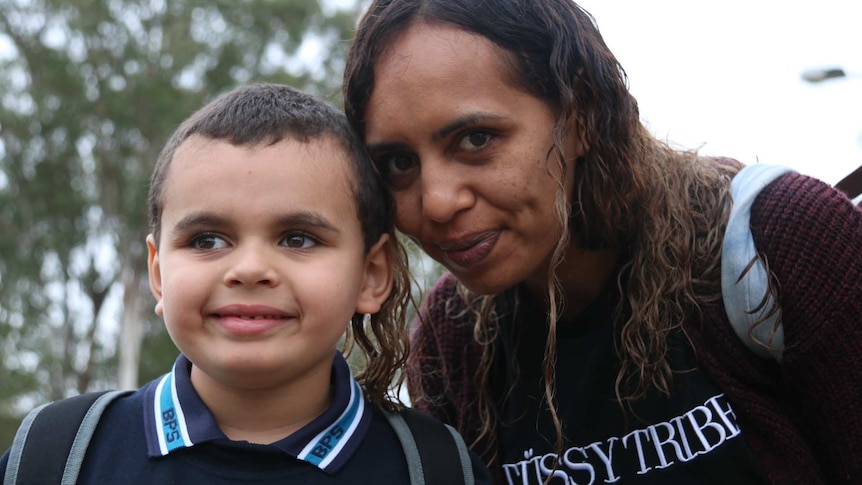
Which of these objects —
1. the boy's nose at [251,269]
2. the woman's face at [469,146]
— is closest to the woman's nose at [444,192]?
the woman's face at [469,146]

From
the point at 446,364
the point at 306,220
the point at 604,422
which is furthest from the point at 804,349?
the point at 306,220

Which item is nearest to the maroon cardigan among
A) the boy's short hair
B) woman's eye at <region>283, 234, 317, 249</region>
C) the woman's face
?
the woman's face

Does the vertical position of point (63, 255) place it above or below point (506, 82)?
above

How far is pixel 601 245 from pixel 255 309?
2.86 feet

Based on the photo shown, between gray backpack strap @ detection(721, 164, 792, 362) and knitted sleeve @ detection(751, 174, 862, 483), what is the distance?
0.03 meters

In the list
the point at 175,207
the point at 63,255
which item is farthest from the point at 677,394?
the point at 63,255

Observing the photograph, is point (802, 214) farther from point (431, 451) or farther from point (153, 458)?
point (153, 458)

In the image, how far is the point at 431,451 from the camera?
172 centimetres

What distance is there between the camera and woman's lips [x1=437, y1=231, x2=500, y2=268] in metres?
1.88

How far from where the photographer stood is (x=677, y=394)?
1.91m

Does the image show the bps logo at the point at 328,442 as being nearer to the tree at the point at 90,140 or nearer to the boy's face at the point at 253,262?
the boy's face at the point at 253,262

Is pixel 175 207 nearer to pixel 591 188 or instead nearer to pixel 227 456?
pixel 227 456

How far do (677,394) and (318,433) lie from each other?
791 millimetres

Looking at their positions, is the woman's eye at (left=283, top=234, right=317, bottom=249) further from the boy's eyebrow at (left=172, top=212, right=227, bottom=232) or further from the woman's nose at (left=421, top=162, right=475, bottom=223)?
the woman's nose at (left=421, top=162, right=475, bottom=223)
